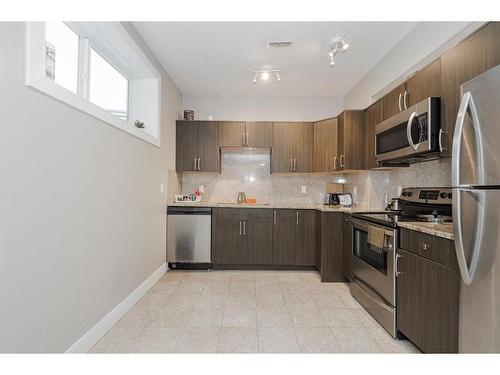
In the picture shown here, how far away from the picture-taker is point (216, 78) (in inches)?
155

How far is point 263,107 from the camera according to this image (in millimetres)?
4660

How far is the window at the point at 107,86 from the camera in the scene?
8.21ft

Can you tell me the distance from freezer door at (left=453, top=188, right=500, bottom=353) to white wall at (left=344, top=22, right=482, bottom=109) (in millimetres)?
1475

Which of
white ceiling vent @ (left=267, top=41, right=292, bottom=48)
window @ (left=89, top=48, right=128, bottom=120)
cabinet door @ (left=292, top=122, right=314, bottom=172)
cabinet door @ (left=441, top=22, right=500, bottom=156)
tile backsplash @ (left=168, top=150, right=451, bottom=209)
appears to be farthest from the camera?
tile backsplash @ (left=168, top=150, right=451, bottom=209)

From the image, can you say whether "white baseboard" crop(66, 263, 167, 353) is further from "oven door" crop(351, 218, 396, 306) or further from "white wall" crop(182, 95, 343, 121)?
"white wall" crop(182, 95, 343, 121)

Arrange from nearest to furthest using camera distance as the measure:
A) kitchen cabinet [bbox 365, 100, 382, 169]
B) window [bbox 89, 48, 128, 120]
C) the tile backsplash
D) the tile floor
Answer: the tile floor < window [bbox 89, 48, 128, 120] < kitchen cabinet [bbox 365, 100, 382, 169] < the tile backsplash

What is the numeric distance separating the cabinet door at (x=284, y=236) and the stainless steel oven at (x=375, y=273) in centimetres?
107

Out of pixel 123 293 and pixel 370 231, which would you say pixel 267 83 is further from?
pixel 123 293

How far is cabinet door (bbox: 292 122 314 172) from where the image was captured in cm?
428

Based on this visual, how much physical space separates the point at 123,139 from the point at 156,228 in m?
1.34

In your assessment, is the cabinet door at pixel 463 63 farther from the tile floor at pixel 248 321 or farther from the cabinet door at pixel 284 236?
the cabinet door at pixel 284 236

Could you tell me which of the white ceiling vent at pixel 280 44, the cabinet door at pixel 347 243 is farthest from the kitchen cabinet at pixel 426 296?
the white ceiling vent at pixel 280 44

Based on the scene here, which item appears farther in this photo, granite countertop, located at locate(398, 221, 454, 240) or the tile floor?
the tile floor

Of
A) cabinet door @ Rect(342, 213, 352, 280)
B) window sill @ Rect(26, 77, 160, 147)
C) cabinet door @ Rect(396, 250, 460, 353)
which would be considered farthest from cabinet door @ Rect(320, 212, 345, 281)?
window sill @ Rect(26, 77, 160, 147)
